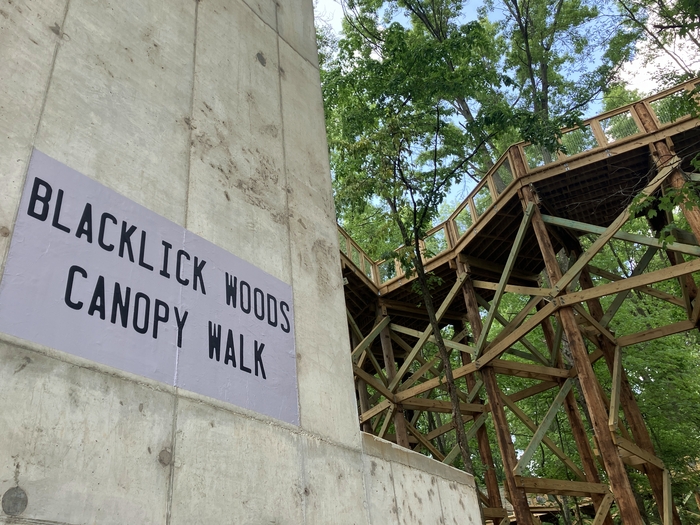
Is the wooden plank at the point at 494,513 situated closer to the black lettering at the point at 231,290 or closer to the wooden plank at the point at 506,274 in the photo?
the wooden plank at the point at 506,274

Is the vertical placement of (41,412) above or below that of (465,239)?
below

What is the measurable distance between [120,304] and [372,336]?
39.6 feet

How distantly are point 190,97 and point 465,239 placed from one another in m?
10.7

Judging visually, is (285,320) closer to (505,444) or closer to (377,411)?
(505,444)

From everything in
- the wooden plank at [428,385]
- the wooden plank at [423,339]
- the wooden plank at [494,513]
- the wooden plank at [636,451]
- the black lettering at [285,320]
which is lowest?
the wooden plank at [494,513]

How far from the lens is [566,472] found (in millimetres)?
16688

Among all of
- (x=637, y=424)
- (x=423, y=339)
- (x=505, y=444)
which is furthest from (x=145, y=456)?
(x=637, y=424)

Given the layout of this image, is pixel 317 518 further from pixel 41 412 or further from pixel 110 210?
pixel 110 210

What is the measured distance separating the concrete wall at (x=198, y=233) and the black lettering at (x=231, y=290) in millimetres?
234

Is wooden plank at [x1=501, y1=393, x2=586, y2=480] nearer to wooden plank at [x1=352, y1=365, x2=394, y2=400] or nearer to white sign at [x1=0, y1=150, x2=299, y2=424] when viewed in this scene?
wooden plank at [x1=352, y1=365, x2=394, y2=400]

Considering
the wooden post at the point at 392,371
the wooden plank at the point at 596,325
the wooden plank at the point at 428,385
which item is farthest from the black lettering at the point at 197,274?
the wooden post at the point at 392,371

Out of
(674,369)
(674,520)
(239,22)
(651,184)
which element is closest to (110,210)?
(239,22)

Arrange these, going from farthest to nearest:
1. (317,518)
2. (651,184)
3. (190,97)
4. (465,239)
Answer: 1. (465,239)
2. (651,184)
3. (190,97)
4. (317,518)

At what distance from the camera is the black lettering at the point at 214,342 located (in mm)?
3062
